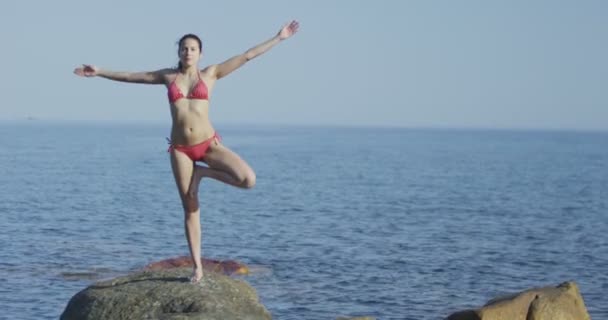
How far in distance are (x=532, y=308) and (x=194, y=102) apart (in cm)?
725

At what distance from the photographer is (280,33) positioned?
45.1 feet

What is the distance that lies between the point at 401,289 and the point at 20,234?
18.9 meters

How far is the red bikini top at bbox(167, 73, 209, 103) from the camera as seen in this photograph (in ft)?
44.4

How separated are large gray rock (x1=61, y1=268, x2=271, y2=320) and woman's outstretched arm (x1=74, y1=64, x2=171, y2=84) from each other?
9.49ft

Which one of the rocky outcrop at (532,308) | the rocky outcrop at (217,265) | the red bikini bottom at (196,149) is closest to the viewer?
the red bikini bottom at (196,149)

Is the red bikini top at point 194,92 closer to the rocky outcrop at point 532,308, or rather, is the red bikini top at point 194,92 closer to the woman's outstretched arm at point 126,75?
the woman's outstretched arm at point 126,75

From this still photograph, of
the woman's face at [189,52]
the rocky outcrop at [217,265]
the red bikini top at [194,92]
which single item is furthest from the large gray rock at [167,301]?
the rocky outcrop at [217,265]

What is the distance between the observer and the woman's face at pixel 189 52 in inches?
530

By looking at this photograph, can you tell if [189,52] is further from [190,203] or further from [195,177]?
[190,203]

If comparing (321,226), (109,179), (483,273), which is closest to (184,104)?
(483,273)

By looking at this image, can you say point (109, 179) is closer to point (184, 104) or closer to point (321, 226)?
point (321, 226)

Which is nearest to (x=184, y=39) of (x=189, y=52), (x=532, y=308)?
(x=189, y=52)

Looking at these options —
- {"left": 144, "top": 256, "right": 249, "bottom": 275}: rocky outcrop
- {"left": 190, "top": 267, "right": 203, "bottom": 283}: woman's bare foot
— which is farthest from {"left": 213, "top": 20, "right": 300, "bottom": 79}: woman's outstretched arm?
{"left": 144, "top": 256, "right": 249, "bottom": 275}: rocky outcrop

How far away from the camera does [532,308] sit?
1703 centimetres
